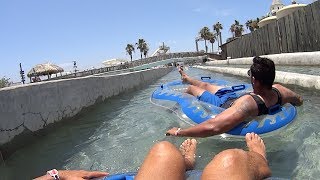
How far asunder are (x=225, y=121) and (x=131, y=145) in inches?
75.4

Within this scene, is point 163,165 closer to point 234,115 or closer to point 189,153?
point 189,153

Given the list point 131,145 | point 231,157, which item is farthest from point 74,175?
point 131,145

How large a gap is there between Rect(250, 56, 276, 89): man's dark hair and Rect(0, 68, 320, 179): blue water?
29.1 inches

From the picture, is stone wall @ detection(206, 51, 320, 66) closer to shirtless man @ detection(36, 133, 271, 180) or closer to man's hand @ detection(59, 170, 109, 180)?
shirtless man @ detection(36, 133, 271, 180)

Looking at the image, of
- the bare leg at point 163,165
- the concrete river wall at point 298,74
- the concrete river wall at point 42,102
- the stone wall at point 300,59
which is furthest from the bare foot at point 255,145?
the stone wall at point 300,59

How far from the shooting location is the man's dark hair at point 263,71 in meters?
3.89

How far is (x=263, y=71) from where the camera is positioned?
12.8 ft

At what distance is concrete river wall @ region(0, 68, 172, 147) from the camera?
5.85 meters

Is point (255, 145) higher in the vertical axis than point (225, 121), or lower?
lower

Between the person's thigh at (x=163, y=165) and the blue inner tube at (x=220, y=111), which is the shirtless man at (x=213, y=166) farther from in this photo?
the blue inner tube at (x=220, y=111)

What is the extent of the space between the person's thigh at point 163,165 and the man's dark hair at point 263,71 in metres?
1.57

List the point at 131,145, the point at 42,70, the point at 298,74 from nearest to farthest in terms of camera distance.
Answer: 1. the point at 131,145
2. the point at 298,74
3. the point at 42,70

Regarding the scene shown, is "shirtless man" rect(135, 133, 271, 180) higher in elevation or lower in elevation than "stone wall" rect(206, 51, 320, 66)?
lower

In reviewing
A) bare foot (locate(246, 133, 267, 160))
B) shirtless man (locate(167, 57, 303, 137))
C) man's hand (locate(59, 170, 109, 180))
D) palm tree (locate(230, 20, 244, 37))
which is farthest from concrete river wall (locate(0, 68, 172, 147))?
palm tree (locate(230, 20, 244, 37))
